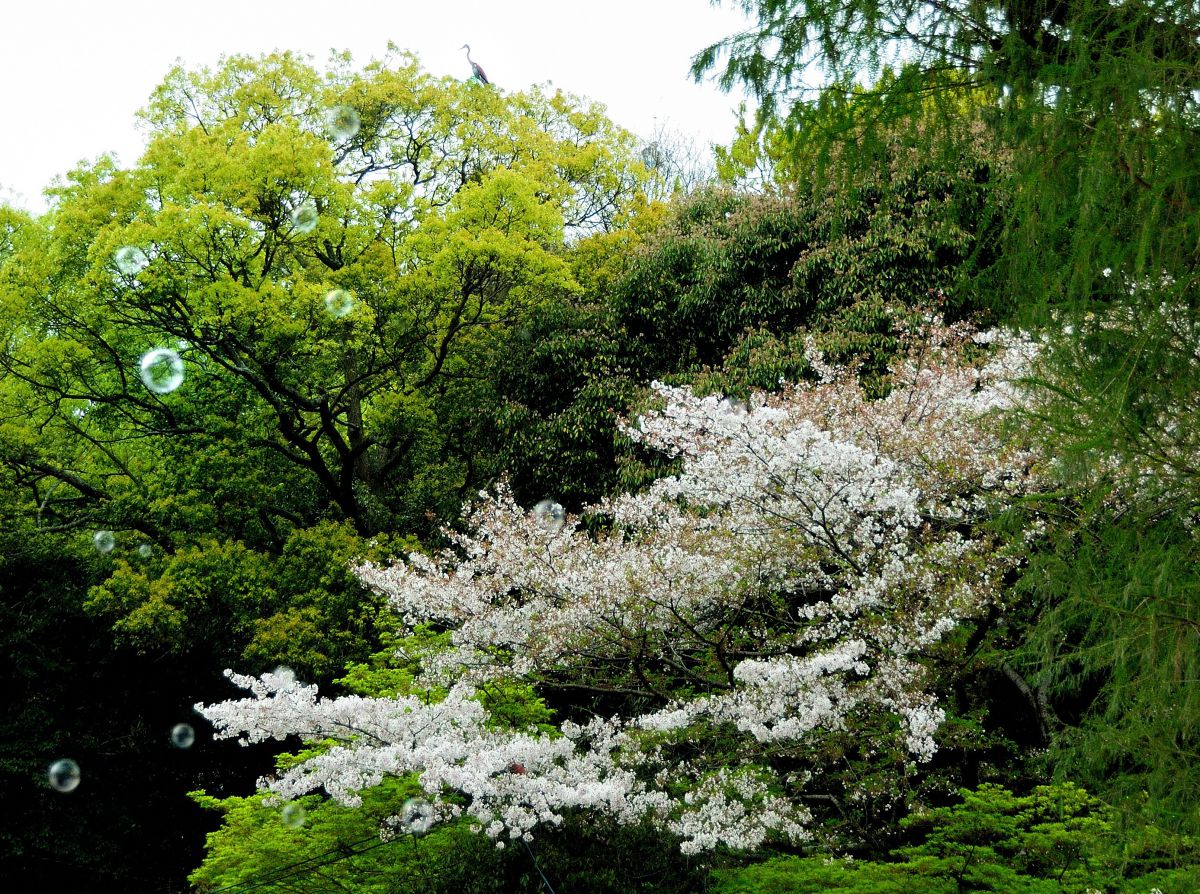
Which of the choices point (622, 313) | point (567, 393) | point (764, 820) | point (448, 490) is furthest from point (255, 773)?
point (764, 820)

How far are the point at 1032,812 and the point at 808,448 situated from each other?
2.27 m

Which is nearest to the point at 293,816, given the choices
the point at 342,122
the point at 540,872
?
the point at 540,872

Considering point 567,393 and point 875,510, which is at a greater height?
point 567,393

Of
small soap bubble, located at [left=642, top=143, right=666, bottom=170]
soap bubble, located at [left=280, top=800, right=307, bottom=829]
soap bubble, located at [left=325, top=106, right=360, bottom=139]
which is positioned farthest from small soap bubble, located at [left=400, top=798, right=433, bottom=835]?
small soap bubble, located at [left=642, top=143, right=666, bottom=170]

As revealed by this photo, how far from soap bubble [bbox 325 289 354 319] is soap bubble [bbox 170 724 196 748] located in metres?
5.73

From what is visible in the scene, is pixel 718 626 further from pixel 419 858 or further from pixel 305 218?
pixel 305 218

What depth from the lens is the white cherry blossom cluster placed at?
4.97 metres

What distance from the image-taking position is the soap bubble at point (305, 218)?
11.1 meters

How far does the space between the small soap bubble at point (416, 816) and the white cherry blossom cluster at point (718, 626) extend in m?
0.12

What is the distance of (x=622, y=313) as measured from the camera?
11.9 meters

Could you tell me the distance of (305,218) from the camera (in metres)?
11.2

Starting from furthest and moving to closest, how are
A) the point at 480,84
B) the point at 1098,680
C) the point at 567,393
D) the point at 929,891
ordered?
the point at 480,84 → the point at 567,393 → the point at 1098,680 → the point at 929,891

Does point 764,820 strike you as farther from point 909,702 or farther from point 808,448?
point 808,448

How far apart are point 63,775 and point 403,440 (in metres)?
5.90
